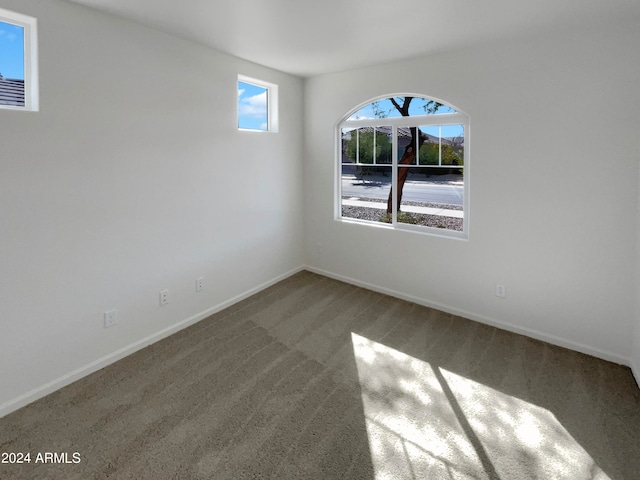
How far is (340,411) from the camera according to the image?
2193 millimetres

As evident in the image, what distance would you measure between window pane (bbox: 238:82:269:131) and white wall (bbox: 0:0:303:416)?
A: 0.55 feet

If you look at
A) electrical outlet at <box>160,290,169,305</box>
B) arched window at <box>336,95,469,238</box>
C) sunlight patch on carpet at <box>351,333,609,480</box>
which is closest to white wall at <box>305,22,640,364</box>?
arched window at <box>336,95,469,238</box>

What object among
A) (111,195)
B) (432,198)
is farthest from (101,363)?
(432,198)

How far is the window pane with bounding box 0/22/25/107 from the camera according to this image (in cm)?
216

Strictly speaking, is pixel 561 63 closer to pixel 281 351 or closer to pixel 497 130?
pixel 497 130

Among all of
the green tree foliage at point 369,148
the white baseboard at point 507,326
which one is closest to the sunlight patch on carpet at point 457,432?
the white baseboard at point 507,326

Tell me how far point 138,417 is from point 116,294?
1.00 meters

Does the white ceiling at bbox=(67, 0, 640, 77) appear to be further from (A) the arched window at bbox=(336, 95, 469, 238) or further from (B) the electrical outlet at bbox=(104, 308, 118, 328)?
(B) the electrical outlet at bbox=(104, 308, 118, 328)

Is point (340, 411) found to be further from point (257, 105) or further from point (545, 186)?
point (257, 105)

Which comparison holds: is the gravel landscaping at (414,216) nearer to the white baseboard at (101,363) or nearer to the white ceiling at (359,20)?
the white ceiling at (359,20)

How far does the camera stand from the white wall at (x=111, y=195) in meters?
2.21

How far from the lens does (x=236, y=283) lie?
3.85 m

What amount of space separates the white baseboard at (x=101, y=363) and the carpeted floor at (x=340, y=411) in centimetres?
6

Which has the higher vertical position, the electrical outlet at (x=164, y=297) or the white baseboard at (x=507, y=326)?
the electrical outlet at (x=164, y=297)
